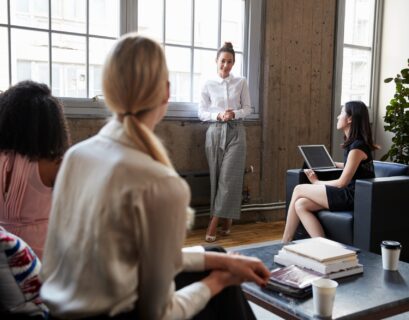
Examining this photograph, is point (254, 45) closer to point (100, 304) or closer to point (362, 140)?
point (362, 140)

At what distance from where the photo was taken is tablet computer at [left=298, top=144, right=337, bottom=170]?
3748mm

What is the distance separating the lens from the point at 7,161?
166 centimetres

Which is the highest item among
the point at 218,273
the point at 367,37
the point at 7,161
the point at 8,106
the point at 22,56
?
the point at 367,37

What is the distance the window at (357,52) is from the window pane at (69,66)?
2737 millimetres

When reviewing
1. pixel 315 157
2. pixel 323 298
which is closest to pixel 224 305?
pixel 323 298

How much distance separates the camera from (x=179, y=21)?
4.36m

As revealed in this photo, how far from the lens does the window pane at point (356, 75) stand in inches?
222

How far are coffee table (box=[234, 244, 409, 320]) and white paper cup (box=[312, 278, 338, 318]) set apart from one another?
0.10ft

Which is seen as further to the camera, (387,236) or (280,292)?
(387,236)

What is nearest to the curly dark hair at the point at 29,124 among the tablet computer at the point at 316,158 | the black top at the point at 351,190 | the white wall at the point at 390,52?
the black top at the point at 351,190

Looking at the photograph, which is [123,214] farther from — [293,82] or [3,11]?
[293,82]

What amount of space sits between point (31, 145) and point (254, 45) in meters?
3.42

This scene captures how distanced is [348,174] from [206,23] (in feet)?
6.59

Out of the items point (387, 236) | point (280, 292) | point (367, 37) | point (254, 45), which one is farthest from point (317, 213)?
point (367, 37)
